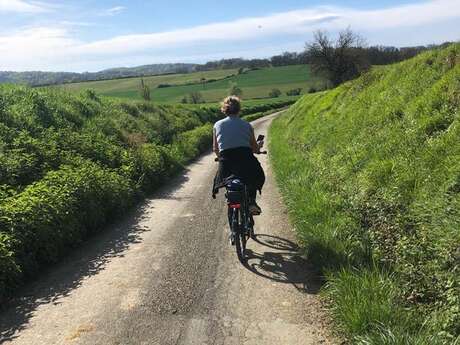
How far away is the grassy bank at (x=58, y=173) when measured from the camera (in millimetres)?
6938

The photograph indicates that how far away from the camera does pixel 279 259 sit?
6957mm

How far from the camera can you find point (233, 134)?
23.8ft

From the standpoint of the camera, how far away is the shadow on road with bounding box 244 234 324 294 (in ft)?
19.7

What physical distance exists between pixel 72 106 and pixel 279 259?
1250 cm

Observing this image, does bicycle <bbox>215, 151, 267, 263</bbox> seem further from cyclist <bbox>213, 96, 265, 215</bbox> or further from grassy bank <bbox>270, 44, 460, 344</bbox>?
grassy bank <bbox>270, 44, 460, 344</bbox>

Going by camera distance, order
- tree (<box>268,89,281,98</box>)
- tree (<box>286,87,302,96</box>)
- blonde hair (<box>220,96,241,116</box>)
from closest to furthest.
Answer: blonde hair (<box>220,96,241,116</box>) < tree (<box>268,89,281,98</box>) < tree (<box>286,87,302,96</box>)

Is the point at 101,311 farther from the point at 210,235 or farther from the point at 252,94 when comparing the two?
the point at 252,94

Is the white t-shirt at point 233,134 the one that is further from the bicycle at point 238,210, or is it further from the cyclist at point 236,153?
the bicycle at point 238,210

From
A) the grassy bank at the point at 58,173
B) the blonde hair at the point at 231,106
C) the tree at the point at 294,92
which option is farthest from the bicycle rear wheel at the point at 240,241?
the tree at the point at 294,92

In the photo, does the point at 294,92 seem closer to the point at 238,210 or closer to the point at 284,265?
the point at 238,210

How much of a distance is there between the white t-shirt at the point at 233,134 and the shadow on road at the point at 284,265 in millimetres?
1741

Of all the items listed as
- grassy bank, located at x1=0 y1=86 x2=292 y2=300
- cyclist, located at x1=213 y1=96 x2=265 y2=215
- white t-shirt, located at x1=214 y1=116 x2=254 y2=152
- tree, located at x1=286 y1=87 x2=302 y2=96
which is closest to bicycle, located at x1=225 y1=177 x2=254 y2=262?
cyclist, located at x1=213 y1=96 x2=265 y2=215

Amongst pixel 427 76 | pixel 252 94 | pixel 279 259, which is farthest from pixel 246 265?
pixel 252 94

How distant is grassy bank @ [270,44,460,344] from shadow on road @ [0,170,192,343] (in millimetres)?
3192
